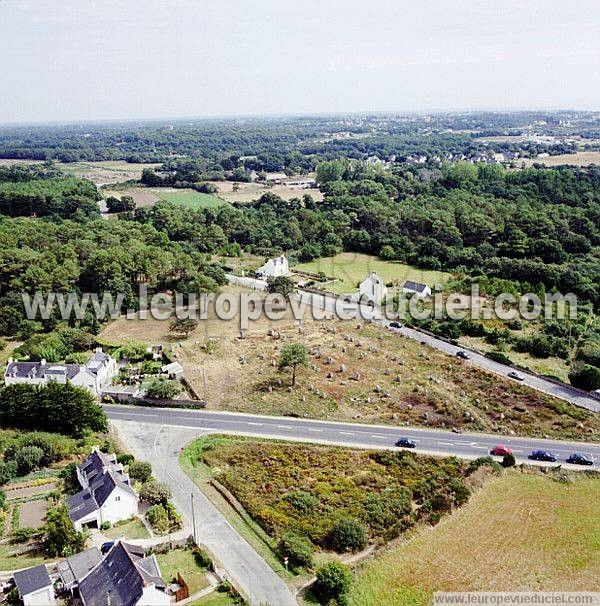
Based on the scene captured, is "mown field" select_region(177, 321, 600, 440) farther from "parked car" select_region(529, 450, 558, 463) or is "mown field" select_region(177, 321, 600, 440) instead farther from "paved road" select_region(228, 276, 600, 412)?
"parked car" select_region(529, 450, 558, 463)

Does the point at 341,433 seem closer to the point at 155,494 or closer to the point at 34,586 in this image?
the point at 155,494

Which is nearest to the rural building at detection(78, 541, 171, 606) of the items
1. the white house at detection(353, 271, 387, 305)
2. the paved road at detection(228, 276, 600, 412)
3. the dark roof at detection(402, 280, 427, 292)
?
the paved road at detection(228, 276, 600, 412)

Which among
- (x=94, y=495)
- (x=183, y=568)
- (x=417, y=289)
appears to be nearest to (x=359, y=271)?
(x=417, y=289)

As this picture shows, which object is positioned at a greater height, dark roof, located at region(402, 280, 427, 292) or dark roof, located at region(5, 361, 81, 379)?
dark roof, located at region(402, 280, 427, 292)

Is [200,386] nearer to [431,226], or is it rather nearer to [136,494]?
[136,494]

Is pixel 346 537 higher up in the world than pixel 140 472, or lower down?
lower down

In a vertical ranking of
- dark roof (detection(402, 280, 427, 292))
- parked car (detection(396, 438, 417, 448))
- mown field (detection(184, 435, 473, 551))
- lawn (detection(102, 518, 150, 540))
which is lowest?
lawn (detection(102, 518, 150, 540))
